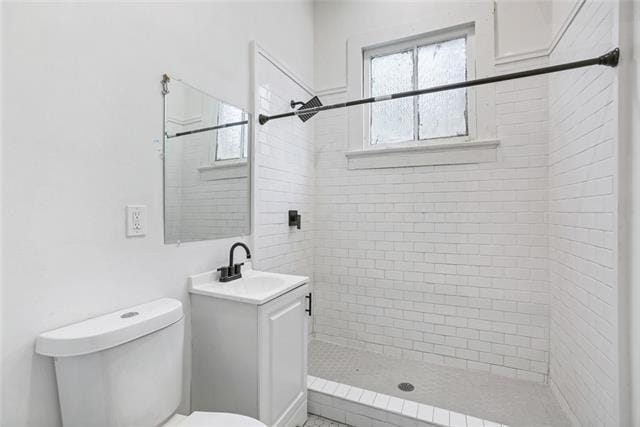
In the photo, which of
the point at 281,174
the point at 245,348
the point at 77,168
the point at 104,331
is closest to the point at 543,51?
the point at 281,174

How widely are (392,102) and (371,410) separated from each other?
7.48 feet

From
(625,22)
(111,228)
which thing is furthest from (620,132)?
(111,228)

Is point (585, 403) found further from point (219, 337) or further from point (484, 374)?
point (219, 337)

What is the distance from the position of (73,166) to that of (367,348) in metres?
2.41

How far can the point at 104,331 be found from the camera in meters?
0.95

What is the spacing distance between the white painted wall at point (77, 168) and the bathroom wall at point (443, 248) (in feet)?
4.75

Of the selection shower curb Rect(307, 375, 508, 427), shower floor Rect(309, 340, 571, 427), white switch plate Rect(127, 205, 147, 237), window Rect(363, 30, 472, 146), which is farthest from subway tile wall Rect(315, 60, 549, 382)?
white switch plate Rect(127, 205, 147, 237)

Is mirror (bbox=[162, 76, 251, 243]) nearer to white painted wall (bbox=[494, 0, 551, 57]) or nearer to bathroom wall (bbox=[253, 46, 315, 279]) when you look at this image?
bathroom wall (bbox=[253, 46, 315, 279])

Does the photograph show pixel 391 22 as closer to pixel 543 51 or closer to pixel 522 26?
pixel 522 26

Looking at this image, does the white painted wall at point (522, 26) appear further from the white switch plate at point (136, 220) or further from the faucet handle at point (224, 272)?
the white switch plate at point (136, 220)

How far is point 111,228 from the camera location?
→ 3.89 ft

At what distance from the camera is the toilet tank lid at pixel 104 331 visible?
36.2 inches

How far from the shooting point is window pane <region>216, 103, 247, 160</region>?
5.74 feet

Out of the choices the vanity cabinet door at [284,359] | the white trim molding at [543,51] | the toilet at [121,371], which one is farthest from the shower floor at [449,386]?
the white trim molding at [543,51]
